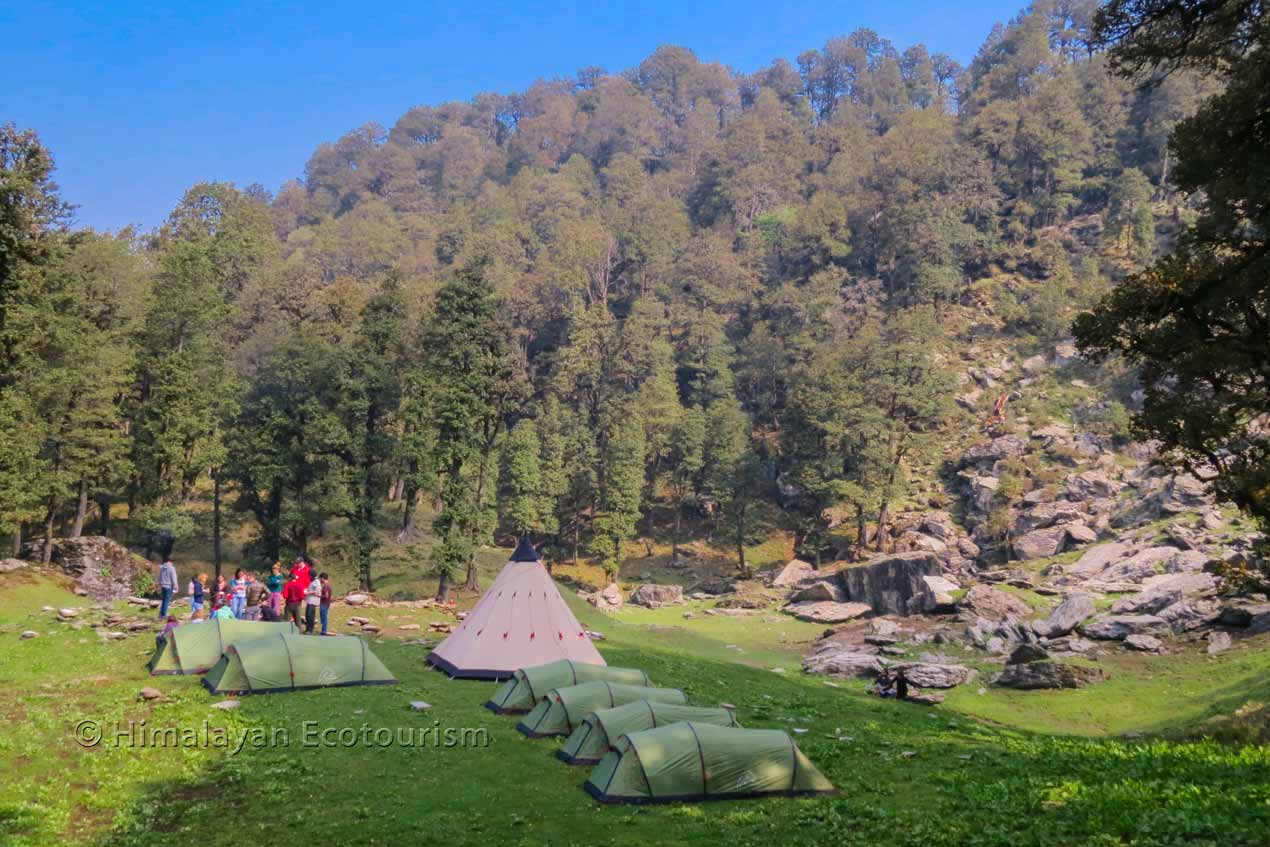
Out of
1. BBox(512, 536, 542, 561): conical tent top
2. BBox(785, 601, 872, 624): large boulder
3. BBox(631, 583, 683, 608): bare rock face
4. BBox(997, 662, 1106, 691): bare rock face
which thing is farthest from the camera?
BBox(631, 583, 683, 608): bare rock face

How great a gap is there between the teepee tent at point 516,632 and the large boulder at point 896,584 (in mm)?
27599

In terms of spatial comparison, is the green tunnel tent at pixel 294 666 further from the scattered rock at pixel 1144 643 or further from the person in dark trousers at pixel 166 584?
the scattered rock at pixel 1144 643

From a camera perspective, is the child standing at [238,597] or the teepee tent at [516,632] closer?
the teepee tent at [516,632]

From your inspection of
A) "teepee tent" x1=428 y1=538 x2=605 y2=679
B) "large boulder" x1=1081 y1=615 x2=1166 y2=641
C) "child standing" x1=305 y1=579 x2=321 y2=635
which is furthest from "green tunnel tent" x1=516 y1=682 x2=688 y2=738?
"large boulder" x1=1081 y1=615 x2=1166 y2=641

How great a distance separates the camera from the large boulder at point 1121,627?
1309 inches

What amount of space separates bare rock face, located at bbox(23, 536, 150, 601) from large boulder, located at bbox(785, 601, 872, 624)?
3419 centimetres

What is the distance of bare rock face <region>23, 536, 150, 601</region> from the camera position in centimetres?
3719

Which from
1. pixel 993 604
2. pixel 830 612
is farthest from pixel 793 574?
pixel 993 604

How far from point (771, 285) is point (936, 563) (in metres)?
55.0

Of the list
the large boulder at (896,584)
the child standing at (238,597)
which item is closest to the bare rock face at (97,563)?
the child standing at (238,597)

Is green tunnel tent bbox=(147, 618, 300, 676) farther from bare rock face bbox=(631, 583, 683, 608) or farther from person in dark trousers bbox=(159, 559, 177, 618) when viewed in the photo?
bare rock face bbox=(631, 583, 683, 608)

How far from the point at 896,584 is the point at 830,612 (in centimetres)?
411

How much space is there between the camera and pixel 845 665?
1259 inches

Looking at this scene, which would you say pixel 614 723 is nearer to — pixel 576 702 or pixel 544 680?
pixel 576 702
